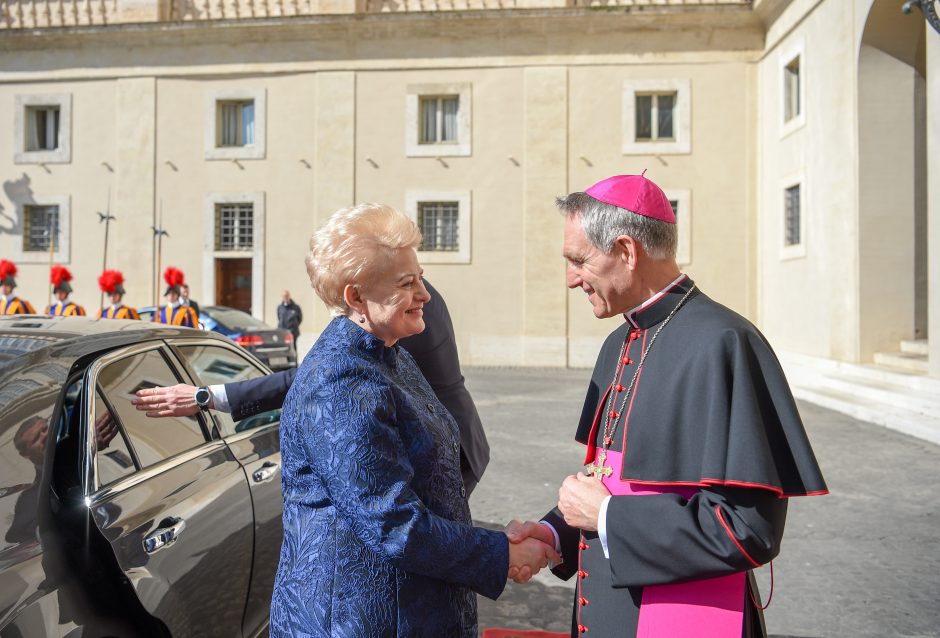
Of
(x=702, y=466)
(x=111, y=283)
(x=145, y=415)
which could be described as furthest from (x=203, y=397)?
(x=111, y=283)

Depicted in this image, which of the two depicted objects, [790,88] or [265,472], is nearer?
[265,472]


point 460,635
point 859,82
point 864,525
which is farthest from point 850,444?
point 460,635

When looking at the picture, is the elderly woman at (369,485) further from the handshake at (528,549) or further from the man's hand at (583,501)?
the man's hand at (583,501)

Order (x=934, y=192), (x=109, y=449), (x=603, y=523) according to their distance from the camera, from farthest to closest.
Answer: (x=934, y=192) → (x=109, y=449) → (x=603, y=523)

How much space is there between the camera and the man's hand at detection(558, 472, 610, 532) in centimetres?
183

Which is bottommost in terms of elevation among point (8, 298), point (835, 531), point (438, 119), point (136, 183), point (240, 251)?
point (835, 531)

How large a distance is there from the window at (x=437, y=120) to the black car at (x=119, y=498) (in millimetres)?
16070

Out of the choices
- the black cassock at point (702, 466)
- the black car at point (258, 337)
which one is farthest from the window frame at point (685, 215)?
the black cassock at point (702, 466)

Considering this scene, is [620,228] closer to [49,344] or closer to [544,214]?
[49,344]

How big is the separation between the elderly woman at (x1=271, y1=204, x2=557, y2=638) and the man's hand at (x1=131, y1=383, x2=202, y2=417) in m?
1.08

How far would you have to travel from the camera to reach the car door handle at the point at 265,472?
3.18m

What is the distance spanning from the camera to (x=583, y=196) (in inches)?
80.3

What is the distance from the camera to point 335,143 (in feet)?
62.5

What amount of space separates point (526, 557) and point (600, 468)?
32 cm
